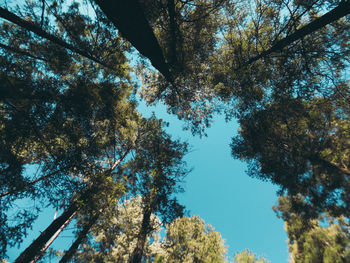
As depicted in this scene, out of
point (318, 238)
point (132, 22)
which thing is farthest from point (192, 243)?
point (132, 22)

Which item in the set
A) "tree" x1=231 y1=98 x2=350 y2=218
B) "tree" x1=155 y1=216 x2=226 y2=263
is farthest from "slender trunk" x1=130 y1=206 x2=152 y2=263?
"tree" x1=155 y1=216 x2=226 y2=263

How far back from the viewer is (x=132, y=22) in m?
4.14

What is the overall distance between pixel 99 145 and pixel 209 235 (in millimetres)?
16275

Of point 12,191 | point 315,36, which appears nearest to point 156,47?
point 315,36

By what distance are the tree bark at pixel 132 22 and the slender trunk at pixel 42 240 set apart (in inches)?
281

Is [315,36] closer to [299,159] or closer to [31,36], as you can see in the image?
[299,159]

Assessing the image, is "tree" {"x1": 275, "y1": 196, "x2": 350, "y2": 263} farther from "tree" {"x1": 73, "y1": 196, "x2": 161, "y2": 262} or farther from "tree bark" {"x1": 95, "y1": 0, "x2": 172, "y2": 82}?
"tree bark" {"x1": 95, "y1": 0, "x2": 172, "y2": 82}

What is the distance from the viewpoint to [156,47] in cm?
519

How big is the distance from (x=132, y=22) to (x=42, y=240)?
8.26 m

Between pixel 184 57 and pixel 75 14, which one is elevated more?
pixel 184 57

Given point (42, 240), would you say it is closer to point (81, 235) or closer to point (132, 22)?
point (81, 235)

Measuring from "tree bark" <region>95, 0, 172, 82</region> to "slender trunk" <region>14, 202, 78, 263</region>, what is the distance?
714cm

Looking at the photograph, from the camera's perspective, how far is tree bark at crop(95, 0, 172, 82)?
373 centimetres

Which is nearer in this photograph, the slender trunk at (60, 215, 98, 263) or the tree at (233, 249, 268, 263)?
the slender trunk at (60, 215, 98, 263)
